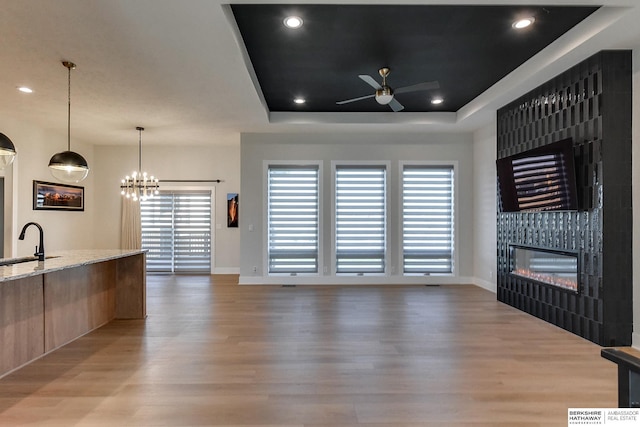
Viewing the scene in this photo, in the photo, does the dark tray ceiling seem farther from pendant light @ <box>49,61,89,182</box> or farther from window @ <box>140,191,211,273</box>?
window @ <box>140,191,211,273</box>

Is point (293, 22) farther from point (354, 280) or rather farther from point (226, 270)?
point (226, 270)

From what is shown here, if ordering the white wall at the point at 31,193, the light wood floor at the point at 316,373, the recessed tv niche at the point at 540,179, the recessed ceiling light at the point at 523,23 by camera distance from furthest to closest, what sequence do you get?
the white wall at the point at 31,193 → the recessed tv niche at the point at 540,179 → the recessed ceiling light at the point at 523,23 → the light wood floor at the point at 316,373

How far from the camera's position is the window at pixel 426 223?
693 centimetres

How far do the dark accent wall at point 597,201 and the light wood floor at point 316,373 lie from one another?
13.8 inches

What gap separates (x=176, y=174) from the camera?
8211mm

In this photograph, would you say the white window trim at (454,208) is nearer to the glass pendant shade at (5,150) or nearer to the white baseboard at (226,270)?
the white baseboard at (226,270)

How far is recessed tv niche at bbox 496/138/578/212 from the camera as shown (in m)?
3.91

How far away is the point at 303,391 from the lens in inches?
104

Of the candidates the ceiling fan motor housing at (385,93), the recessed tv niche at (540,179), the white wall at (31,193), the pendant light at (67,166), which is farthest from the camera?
the white wall at (31,193)

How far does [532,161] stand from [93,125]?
23.7 ft

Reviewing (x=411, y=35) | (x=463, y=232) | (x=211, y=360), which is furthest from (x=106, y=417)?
(x=463, y=232)

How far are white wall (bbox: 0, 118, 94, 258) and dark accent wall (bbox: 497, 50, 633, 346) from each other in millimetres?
8290

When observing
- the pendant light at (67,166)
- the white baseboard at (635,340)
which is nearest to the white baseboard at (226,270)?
the pendant light at (67,166)

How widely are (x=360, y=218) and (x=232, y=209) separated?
10.5 feet
